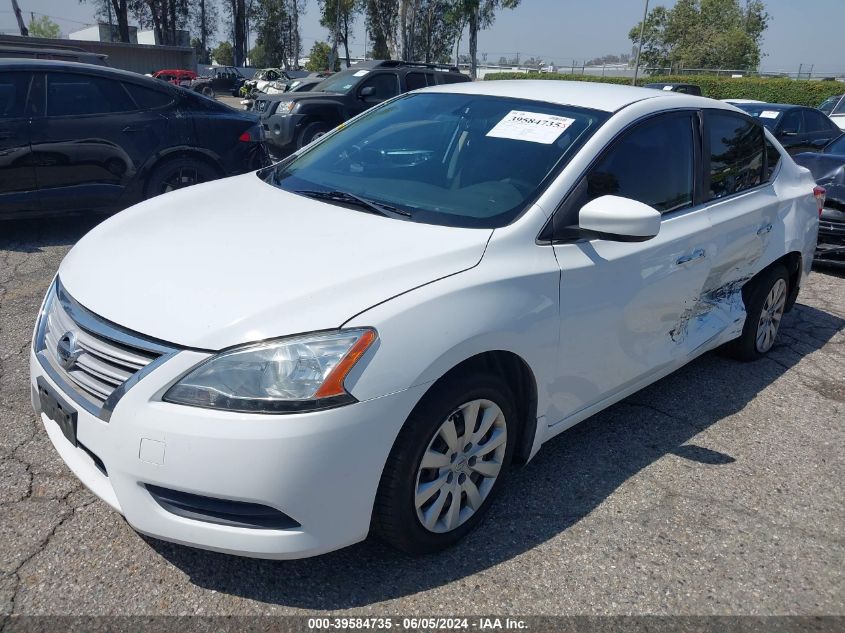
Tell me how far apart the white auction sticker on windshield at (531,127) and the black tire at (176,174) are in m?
4.24

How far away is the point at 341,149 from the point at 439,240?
1295mm

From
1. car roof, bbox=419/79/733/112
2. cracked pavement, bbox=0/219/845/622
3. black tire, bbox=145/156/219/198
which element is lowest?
cracked pavement, bbox=0/219/845/622

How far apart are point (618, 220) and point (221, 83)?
158 ft

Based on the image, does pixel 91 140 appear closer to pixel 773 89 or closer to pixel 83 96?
pixel 83 96

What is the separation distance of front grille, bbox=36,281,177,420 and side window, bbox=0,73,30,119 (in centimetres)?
423

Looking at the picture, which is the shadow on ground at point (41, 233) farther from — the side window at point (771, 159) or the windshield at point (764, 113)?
the windshield at point (764, 113)

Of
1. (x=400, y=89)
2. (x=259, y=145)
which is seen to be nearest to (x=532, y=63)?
(x=400, y=89)

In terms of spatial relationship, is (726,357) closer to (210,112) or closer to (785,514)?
(785,514)

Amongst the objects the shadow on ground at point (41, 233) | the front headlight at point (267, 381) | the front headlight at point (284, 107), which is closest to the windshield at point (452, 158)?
the front headlight at point (267, 381)

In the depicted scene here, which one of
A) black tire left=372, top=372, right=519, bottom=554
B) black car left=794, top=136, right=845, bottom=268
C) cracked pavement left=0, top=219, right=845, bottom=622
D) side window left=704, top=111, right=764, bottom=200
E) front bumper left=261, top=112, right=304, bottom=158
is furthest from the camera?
front bumper left=261, top=112, right=304, bottom=158

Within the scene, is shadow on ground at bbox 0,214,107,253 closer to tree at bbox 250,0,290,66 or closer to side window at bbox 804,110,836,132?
side window at bbox 804,110,836,132

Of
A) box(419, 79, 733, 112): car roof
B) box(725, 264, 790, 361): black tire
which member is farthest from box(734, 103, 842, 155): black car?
box(419, 79, 733, 112): car roof

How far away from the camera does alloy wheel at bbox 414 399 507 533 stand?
2.44 metres

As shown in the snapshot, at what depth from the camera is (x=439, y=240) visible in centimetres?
260
